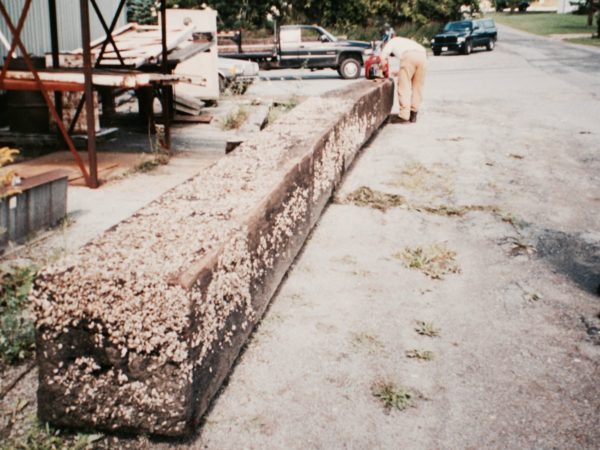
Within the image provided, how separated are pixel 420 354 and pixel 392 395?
20.3 inches

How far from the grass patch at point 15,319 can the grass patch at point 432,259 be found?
9.14 ft

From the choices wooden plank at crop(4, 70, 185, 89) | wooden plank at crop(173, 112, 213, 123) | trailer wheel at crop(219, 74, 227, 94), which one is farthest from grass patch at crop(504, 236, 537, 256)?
trailer wheel at crop(219, 74, 227, 94)

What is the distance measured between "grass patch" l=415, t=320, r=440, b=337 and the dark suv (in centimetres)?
3147

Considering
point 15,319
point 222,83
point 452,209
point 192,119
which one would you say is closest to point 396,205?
point 452,209

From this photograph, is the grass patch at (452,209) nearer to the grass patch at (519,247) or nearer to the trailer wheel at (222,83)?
the grass patch at (519,247)

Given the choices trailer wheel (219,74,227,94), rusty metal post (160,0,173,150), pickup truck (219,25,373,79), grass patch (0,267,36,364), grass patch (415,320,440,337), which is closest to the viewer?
grass patch (0,267,36,364)

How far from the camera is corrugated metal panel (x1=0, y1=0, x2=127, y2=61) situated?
11242 millimetres

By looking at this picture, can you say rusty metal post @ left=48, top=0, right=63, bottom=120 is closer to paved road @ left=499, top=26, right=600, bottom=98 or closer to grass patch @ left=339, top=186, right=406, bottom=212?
grass patch @ left=339, top=186, right=406, bottom=212

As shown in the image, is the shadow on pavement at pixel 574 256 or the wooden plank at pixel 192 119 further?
the wooden plank at pixel 192 119

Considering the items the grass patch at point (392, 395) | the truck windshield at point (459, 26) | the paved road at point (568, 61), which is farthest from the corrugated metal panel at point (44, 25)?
the truck windshield at point (459, 26)

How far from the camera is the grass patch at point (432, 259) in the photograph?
5.21 m

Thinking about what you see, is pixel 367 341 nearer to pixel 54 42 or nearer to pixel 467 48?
pixel 54 42

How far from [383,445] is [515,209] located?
4361 millimetres

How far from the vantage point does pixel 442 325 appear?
4289mm
